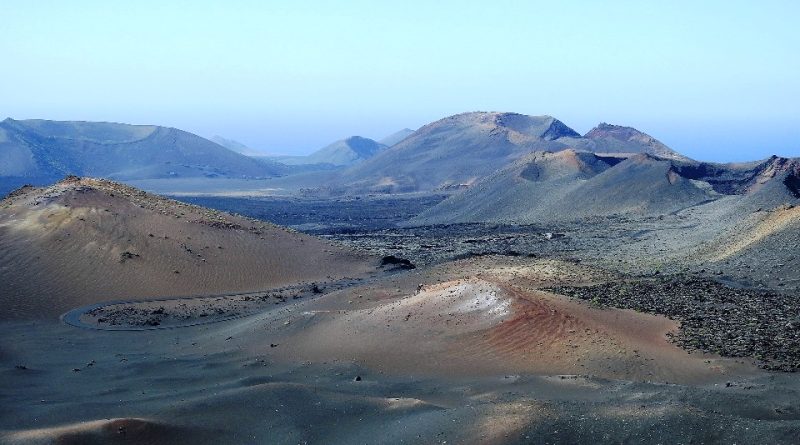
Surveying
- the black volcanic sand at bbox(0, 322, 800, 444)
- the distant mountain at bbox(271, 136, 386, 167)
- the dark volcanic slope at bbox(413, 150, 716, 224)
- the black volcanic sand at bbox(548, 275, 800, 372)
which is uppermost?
the distant mountain at bbox(271, 136, 386, 167)

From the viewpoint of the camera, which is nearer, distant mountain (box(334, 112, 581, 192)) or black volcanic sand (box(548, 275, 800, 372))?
black volcanic sand (box(548, 275, 800, 372))

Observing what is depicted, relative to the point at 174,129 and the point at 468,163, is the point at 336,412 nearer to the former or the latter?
the point at 468,163

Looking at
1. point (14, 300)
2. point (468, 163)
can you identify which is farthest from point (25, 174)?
point (14, 300)

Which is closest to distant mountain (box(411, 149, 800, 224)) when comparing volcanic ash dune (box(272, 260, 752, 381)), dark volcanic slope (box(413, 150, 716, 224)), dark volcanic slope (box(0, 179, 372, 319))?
dark volcanic slope (box(413, 150, 716, 224))

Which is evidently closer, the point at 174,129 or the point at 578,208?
the point at 578,208

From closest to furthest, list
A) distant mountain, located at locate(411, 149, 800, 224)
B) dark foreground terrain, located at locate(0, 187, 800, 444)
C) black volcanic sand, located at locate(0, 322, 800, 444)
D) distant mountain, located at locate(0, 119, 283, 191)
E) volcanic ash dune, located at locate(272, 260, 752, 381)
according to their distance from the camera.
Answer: black volcanic sand, located at locate(0, 322, 800, 444) < dark foreground terrain, located at locate(0, 187, 800, 444) < volcanic ash dune, located at locate(272, 260, 752, 381) < distant mountain, located at locate(411, 149, 800, 224) < distant mountain, located at locate(0, 119, 283, 191)

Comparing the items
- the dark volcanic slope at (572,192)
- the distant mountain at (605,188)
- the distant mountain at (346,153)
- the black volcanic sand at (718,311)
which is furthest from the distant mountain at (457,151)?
the black volcanic sand at (718,311)

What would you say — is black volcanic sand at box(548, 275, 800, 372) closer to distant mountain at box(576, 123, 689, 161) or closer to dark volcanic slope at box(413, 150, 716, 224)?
dark volcanic slope at box(413, 150, 716, 224)
